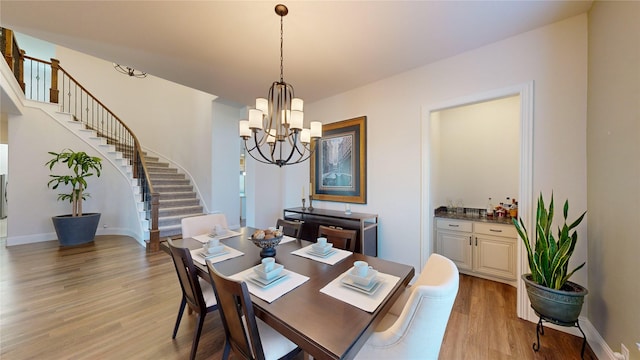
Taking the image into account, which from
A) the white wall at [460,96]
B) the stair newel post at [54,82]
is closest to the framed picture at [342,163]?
the white wall at [460,96]

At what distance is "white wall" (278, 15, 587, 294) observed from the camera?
187 cm

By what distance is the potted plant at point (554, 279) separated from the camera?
5.14 ft

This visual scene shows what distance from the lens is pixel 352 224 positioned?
9.45 feet

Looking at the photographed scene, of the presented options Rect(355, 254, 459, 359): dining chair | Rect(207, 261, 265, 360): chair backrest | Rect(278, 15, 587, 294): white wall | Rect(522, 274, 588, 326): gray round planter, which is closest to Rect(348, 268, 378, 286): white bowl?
Rect(355, 254, 459, 359): dining chair

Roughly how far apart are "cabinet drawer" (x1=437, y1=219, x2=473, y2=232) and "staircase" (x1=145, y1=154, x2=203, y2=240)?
4869mm

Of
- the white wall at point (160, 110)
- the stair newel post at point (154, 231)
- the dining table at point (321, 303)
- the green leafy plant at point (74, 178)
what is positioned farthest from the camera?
the white wall at point (160, 110)

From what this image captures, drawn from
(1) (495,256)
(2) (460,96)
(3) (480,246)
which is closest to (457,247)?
(3) (480,246)

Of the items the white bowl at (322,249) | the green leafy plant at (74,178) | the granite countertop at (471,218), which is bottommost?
the white bowl at (322,249)

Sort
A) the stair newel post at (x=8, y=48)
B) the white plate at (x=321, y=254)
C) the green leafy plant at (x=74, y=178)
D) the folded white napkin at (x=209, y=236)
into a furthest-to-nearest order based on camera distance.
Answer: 1. the green leafy plant at (x=74, y=178)
2. the stair newel post at (x=8, y=48)
3. the folded white napkin at (x=209, y=236)
4. the white plate at (x=321, y=254)

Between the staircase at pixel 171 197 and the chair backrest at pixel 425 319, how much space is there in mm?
4837

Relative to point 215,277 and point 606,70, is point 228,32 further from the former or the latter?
point 606,70

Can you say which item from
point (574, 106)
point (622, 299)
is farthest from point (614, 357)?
point (574, 106)

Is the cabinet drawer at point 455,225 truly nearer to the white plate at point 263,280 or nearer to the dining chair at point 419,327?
the dining chair at point 419,327

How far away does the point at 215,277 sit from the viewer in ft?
3.78
